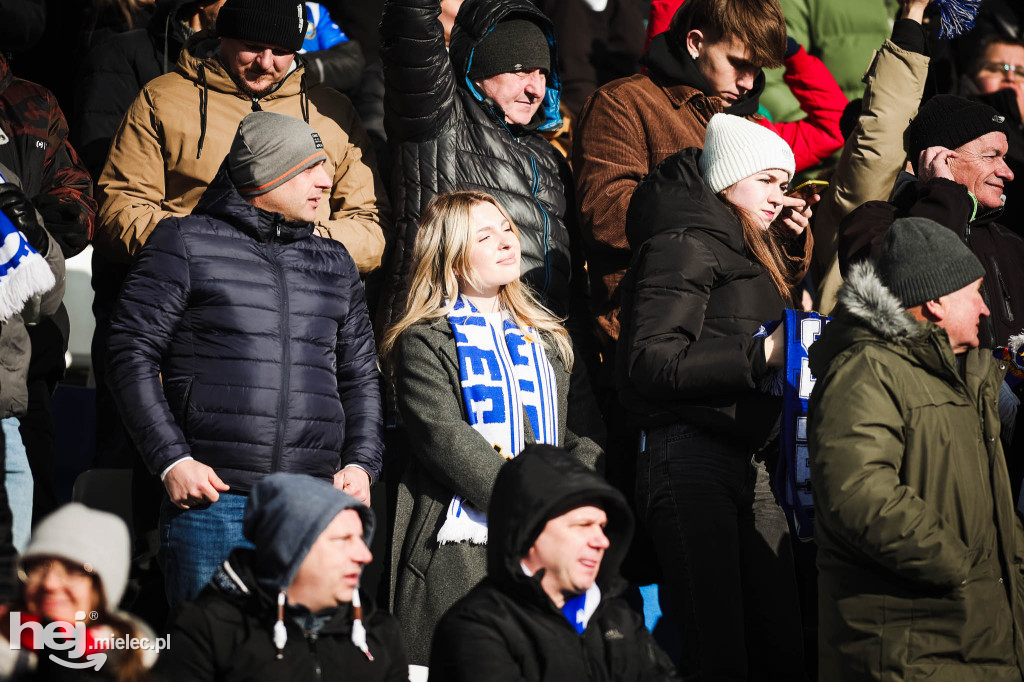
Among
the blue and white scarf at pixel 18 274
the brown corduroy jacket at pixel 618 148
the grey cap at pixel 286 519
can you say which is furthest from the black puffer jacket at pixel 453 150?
the grey cap at pixel 286 519

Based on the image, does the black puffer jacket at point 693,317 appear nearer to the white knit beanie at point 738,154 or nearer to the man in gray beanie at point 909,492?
the white knit beanie at point 738,154

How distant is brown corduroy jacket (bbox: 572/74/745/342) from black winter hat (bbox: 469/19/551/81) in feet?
1.04

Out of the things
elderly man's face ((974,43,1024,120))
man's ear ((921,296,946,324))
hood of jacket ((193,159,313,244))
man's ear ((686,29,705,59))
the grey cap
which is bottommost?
the grey cap

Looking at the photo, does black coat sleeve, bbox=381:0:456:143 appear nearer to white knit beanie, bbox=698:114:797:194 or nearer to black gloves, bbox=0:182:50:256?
white knit beanie, bbox=698:114:797:194

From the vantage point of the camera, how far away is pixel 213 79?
17.1ft

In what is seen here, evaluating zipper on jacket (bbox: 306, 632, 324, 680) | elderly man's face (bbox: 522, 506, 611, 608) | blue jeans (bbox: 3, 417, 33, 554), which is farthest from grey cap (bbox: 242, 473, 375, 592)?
blue jeans (bbox: 3, 417, 33, 554)

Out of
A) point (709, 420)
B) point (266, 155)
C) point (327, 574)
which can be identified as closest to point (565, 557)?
point (327, 574)

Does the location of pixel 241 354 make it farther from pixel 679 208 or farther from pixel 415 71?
pixel 679 208

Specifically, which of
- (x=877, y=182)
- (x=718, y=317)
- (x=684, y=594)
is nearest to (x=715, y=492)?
(x=684, y=594)

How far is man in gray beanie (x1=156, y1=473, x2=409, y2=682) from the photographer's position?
3170mm

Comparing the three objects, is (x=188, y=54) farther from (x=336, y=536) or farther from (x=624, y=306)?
(x=336, y=536)

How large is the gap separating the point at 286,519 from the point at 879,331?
5.80 ft

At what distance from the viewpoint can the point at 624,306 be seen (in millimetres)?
4531

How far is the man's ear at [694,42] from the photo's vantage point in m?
5.70
